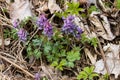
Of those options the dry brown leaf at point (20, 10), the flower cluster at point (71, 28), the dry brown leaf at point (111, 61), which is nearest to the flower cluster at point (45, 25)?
the flower cluster at point (71, 28)

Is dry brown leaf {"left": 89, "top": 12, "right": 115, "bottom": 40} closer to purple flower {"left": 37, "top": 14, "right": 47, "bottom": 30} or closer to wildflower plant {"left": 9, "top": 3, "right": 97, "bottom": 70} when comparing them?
wildflower plant {"left": 9, "top": 3, "right": 97, "bottom": 70}

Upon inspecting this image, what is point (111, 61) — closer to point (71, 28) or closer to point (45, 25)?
point (71, 28)

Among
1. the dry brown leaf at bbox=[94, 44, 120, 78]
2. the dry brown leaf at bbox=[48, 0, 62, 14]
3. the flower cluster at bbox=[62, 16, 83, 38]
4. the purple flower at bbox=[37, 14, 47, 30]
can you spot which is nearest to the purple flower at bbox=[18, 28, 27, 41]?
the purple flower at bbox=[37, 14, 47, 30]

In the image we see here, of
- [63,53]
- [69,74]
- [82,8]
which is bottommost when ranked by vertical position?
[69,74]

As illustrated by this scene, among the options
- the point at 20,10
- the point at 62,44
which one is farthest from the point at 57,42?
the point at 20,10

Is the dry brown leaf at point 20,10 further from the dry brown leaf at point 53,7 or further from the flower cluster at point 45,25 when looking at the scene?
the flower cluster at point 45,25

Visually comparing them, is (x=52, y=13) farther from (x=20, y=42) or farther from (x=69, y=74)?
(x=69, y=74)

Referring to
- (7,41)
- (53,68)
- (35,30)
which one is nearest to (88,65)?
(53,68)
